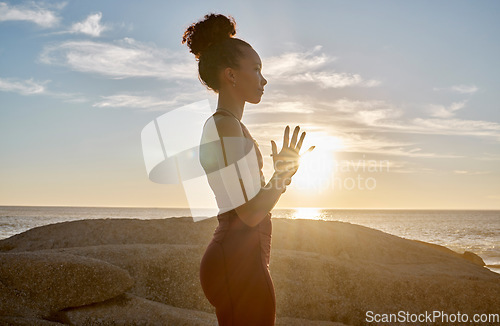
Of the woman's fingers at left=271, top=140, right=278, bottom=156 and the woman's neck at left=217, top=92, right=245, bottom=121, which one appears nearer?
the woman's fingers at left=271, top=140, right=278, bottom=156

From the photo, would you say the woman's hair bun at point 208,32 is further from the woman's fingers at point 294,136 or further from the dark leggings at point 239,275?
the dark leggings at point 239,275

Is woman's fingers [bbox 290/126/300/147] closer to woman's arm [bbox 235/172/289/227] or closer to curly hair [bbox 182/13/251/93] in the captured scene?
woman's arm [bbox 235/172/289/227]

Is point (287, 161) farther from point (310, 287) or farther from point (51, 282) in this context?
point (310, 287)

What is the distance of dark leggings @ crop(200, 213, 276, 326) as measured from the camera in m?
2.28

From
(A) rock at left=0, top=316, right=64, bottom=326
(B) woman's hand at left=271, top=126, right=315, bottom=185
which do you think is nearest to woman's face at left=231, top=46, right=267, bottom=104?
(B) woman's hand at left=271, top=126, right=315, bottom=185

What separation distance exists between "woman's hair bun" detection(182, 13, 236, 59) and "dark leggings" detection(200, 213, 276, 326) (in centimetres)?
119

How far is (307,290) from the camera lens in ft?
24.2

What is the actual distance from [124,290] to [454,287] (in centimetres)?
585

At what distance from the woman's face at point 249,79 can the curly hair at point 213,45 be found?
41 mm

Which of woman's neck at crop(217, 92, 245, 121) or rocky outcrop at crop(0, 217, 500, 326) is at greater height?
woman's neck at crop(217, 92, 245, 121)

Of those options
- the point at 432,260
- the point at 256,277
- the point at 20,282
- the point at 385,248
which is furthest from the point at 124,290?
the point at 432,260

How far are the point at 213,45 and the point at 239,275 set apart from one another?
1472 millimetres

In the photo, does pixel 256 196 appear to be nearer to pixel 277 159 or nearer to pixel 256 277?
pixel 277 159

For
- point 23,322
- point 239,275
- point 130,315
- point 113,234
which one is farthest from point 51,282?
point 113,234
